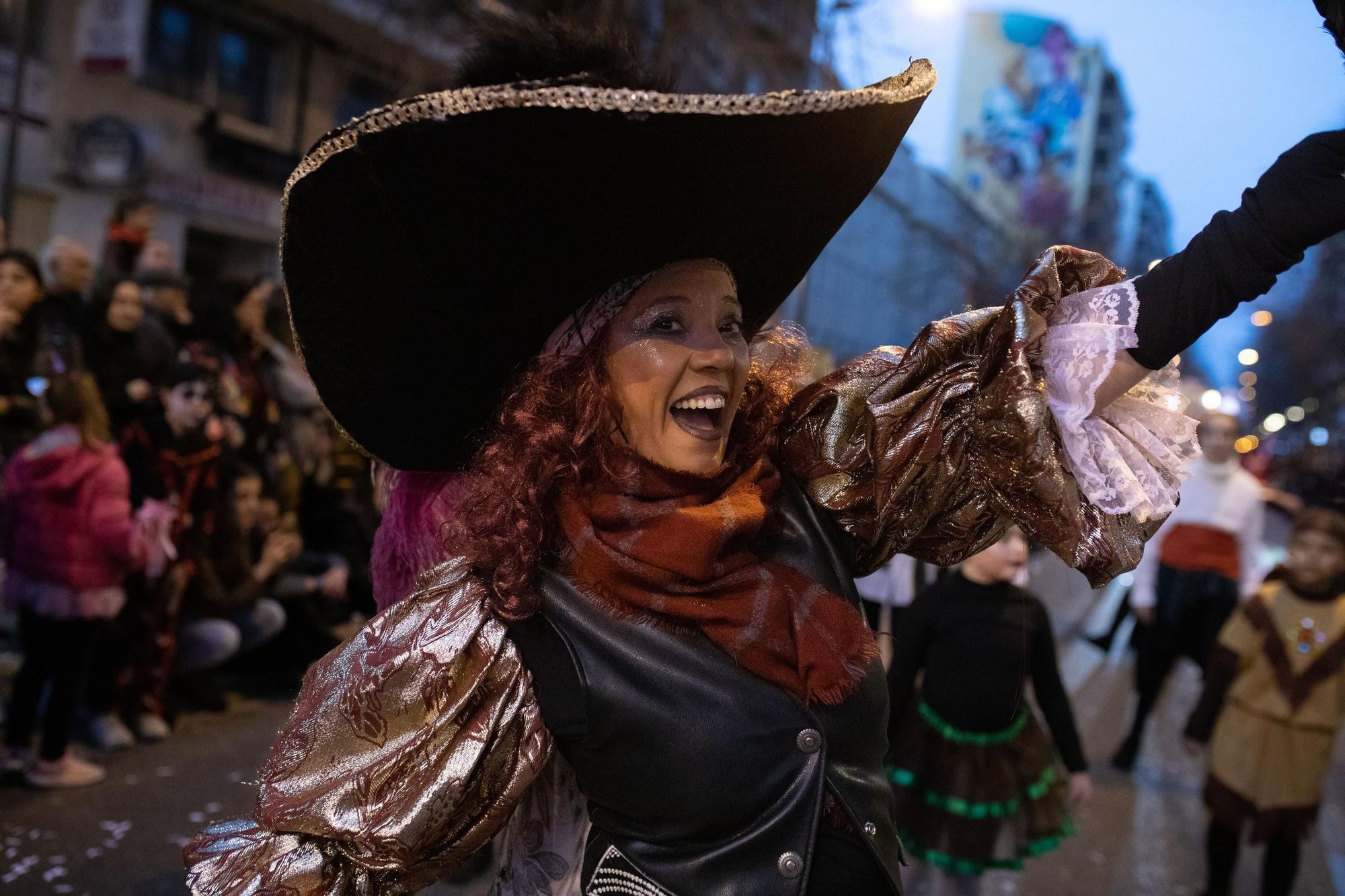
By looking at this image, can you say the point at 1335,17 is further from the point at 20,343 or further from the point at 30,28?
the point at 30,28

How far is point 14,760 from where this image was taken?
441cm

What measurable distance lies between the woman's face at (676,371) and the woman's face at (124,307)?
181 inches

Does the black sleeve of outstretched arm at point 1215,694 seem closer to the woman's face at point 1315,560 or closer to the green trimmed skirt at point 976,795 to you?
the woman's face at point 1315,560

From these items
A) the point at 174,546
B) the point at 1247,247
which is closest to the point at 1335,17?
the point at 1247,247

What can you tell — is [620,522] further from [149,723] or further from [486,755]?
[149,723]

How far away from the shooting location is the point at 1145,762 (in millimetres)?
6273

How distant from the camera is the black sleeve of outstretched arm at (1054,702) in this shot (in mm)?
3648

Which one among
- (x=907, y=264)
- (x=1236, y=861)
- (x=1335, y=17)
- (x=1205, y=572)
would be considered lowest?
(x=1236, y=861)

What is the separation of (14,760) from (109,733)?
514mm

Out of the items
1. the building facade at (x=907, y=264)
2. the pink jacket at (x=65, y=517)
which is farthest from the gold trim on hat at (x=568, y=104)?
the building facade at (x=907, y=264)

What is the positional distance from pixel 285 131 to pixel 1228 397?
12073 millimetres

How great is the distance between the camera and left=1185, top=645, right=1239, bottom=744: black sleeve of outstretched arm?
14.6 feet

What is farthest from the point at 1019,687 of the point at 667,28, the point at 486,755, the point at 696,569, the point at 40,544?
the point at 667,28

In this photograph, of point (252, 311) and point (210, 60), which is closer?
point (252, 311)
